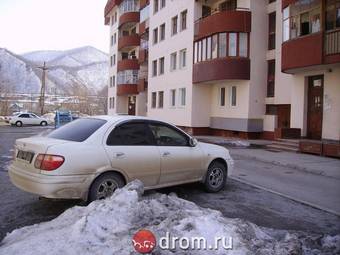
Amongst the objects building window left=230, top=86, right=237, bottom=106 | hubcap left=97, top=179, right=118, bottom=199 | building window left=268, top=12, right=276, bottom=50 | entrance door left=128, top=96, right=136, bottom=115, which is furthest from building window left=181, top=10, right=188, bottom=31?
hubcap left=97, top=179, right=118, bottom=199

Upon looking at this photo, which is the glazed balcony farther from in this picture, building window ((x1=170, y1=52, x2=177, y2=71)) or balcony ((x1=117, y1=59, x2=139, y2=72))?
building window ((x1=170, y1=52, x2=177, y2=71))

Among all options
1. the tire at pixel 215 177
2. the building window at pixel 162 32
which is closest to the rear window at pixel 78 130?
the tire at pixel 215 177

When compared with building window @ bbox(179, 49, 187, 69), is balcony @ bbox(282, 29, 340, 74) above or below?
below

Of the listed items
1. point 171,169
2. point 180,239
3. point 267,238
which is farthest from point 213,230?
point 171,169

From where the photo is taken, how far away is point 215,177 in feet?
27.6

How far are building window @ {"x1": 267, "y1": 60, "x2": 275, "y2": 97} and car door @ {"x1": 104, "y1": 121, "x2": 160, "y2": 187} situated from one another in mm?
18442

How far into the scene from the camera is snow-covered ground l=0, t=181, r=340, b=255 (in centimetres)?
441

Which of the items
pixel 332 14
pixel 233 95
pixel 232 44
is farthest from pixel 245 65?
pixel 332 14

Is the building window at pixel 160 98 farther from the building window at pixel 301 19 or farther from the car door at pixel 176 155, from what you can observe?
the car door at pixel 176 155

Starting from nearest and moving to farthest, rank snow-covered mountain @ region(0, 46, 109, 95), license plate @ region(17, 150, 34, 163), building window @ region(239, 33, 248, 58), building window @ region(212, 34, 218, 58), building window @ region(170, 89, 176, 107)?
license plate @ region(17, 150, 34, 163), building window @ region(239, 33, 248, 58), building window @ region(212, 34, 218, 58), building window @ region(170, 89, 176, 107), snow-covered mountain @ region(0, 46, 109, 95)

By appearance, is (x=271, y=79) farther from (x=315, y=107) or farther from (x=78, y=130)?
(x=78, y=130)

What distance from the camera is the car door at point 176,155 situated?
742 cm

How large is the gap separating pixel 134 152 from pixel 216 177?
2186 mm

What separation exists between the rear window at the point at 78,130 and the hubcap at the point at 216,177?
8.18 ft
